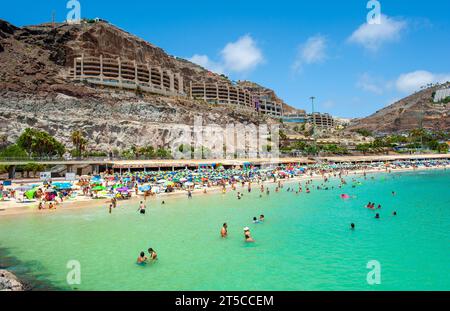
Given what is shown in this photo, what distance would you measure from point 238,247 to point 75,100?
71153 millimetres

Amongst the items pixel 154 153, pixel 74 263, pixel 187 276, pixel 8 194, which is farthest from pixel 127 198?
pixel 154 153

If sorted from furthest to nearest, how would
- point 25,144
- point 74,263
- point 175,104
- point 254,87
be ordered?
point 254,87 → point 175,104 → point 25,144 → point 74,263

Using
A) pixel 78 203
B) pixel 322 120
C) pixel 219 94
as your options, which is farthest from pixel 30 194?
pixel 322 120

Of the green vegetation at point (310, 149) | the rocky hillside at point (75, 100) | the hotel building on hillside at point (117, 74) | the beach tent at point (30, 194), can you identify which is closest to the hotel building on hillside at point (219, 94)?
the rocky hillside at point (75, 100)

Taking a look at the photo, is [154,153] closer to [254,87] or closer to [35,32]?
[35,32]

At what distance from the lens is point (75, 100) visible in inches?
3054

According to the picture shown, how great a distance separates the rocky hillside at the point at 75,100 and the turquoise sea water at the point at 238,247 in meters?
48.7

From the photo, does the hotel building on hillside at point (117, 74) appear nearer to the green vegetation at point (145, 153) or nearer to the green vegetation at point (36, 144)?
the green vegetation at point (145, 153)

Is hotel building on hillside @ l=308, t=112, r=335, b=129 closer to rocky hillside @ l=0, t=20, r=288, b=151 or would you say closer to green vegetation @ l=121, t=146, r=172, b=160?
rocky hillside @ l=0, t=20, r=288, b=151

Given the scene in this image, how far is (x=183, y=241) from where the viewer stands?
18.9 meters

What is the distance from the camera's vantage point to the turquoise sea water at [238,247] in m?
13.0

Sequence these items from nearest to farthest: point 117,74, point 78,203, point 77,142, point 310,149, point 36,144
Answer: point 78,203
point 36,144
point 77,142
point 117,74
point 310,149

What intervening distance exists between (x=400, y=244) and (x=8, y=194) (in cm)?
3509

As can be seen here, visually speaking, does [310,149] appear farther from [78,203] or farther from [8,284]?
[8,284]
